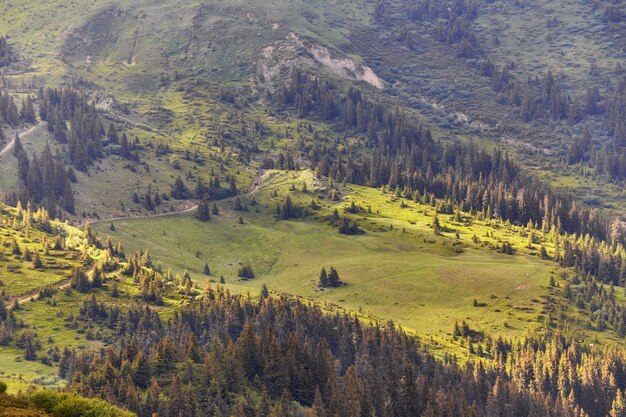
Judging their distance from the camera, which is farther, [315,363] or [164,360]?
[315,363]

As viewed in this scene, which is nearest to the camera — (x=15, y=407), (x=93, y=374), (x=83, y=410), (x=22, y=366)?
(x=15, y=407)

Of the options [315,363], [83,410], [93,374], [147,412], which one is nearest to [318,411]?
[315,363]

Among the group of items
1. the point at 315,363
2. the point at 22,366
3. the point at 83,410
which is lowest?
the point at 22,366

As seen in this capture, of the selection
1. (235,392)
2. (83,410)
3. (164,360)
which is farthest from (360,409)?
(83,410)

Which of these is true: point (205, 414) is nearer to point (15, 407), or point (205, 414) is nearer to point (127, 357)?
point (127, 357)

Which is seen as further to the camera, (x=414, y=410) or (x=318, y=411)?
(x=414, y=410)

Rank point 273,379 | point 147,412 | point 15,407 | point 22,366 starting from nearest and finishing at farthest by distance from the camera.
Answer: point 15,407, point 147,412, point 273,379, point 22,366

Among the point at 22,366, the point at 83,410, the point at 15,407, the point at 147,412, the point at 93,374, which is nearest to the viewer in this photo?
the point at 15,407

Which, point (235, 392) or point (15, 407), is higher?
point (15, 407)

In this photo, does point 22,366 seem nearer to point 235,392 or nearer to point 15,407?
point 235,392
